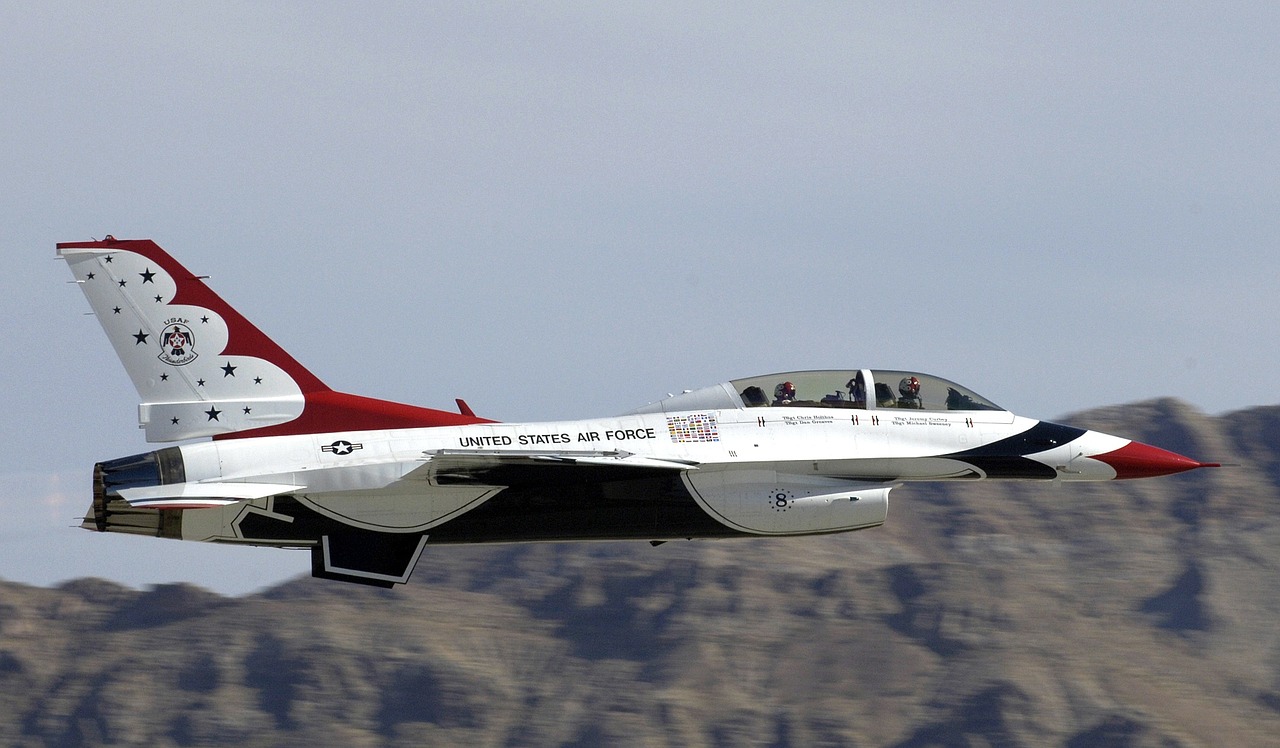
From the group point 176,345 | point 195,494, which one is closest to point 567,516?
point 195,494

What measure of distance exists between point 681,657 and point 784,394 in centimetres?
9861

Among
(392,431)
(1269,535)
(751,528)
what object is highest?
(392,431)

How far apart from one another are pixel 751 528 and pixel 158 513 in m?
8.37

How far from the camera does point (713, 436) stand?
24.5m

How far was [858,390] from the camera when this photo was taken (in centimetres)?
2545

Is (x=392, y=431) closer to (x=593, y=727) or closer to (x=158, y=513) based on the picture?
(x=158, y=513)

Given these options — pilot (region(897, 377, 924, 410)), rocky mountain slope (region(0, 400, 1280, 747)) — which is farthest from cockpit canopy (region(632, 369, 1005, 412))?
rocky mountain slope (region(0, 400, 1280, 747))

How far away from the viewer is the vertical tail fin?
952 inches

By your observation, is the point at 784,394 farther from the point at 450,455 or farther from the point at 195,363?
the point at 195,363

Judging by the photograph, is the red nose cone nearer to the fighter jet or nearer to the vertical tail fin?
the fighter jet

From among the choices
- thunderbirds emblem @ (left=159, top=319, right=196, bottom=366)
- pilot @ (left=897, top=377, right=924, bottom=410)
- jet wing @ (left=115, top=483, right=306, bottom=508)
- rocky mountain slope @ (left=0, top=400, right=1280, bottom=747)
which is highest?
thunderbirds emblem @ (left=159, top=319, right=196, bottom=366)

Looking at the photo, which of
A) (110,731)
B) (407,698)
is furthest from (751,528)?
(110,731)

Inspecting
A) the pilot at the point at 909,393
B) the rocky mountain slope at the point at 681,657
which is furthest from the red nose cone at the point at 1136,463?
the rocky mountain slope at the point at 681,657

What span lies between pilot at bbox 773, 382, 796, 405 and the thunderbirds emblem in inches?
340
